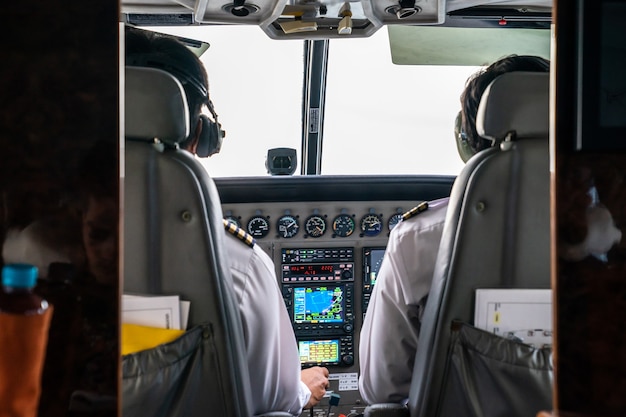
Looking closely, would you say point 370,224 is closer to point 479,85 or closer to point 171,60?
point 479,85

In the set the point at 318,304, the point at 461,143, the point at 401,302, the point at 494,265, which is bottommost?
the point at 318,304

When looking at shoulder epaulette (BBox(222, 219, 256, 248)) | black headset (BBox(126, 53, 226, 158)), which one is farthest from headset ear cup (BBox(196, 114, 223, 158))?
shoulder epaulette (BBox(222, 219, 256, 248))

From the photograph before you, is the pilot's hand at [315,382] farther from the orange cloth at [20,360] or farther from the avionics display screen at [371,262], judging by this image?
the orange cloth at [20,360]

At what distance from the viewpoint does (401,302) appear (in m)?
1.75

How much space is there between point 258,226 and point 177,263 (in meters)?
1.27

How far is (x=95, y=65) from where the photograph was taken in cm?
87

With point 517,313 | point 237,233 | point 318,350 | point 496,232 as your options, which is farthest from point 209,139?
point 318,350

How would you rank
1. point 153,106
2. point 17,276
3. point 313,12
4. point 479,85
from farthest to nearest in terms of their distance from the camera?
point 313,12
point 479,85
point 153,106
point 17,276

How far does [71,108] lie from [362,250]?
6.35ft

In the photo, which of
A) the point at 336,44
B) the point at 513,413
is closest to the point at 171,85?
the point at 513,413

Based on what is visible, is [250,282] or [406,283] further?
[406,283]

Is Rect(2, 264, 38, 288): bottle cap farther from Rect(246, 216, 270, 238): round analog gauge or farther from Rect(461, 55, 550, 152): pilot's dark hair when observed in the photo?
Rect(246, 216, 270, 238): round analog gauge

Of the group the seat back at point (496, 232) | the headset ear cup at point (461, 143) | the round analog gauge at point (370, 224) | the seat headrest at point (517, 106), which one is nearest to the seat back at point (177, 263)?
the seat back at point (496, 232)
